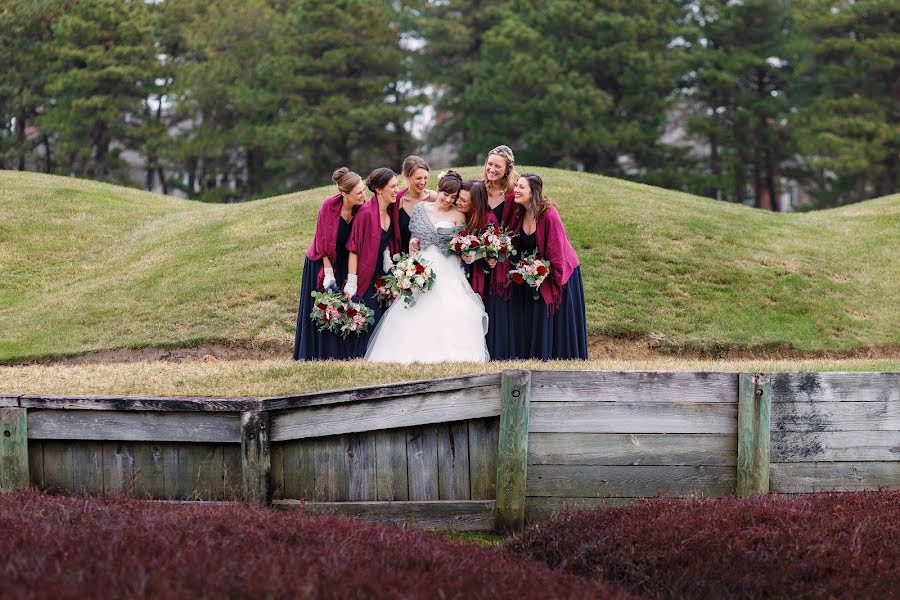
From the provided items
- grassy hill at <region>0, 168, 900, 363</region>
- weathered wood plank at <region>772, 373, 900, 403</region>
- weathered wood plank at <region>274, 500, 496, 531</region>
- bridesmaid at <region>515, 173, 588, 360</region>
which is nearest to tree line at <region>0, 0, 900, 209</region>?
grassy hill at <region>0, 168, 900, 363</region>

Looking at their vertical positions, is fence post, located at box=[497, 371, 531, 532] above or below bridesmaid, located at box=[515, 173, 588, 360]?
below

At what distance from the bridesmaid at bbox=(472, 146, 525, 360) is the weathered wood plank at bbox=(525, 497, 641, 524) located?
167 inches

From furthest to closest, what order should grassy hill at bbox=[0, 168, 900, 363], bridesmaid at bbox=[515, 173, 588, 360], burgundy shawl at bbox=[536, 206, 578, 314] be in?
grassy hill at bbox=[0, 168, 900, 363], burgundy shawl at bbox=[536, 206, 578, 314], bridesmaid at bbox=[515, 173, 588, 360]

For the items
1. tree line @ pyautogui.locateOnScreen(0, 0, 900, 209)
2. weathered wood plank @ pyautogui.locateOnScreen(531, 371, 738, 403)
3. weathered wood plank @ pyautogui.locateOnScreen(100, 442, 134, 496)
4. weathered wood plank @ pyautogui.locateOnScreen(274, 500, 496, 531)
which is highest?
tree line @ pyautogui.locateOnScreen(0, 0, 900, 209)

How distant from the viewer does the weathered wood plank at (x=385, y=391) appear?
792 centimetres

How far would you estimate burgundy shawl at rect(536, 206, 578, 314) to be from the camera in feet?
39.7

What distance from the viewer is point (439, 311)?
12.0 metres

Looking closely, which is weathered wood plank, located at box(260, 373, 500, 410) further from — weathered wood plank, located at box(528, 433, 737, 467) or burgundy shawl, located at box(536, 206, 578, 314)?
burgundy shawl, located at box(536, 206, 578, 314)

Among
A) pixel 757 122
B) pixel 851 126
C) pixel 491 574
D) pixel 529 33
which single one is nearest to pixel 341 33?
pixel 529 33

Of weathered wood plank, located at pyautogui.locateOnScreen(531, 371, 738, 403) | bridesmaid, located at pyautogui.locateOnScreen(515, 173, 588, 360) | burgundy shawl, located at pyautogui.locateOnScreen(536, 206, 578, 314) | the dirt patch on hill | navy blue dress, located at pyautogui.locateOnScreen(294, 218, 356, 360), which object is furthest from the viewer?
the dirt patch on hill

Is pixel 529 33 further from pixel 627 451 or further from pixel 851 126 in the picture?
pixel 627 451

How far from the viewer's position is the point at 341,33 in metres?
40.1

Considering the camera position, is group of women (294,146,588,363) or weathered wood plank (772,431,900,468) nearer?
weathered wood plank (772,431,900,468)

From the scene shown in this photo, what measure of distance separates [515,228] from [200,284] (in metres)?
8.90
